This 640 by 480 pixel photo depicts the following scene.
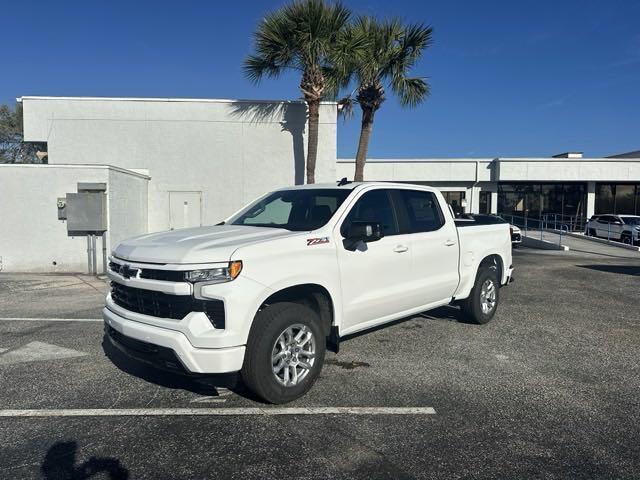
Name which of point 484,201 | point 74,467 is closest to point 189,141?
point 74,467

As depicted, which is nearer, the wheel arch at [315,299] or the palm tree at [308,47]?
the wheel arch at [315,299]

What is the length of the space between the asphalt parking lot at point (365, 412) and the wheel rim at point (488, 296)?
281mm

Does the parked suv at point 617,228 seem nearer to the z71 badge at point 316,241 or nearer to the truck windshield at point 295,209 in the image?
the truck windshield at point 295,209

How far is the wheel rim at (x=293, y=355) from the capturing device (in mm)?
3918

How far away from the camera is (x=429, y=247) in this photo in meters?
5.57

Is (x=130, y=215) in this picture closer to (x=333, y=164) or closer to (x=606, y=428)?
(x=333, y=164)

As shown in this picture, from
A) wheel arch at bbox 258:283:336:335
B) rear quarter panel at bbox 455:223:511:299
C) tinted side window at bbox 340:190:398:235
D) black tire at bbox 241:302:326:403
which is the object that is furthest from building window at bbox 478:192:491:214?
black tire at bbox 241:302:326:403

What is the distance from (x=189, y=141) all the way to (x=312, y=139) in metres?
3.80

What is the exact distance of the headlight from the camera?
3574 mm

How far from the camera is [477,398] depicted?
4203mm

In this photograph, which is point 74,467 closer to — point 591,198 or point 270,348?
point 270,348

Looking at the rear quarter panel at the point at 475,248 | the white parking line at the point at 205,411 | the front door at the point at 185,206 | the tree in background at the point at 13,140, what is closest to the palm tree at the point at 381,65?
the front door at the point at 185,206

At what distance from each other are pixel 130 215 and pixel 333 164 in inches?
243

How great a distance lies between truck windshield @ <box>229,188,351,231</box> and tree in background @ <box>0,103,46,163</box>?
102 feet
